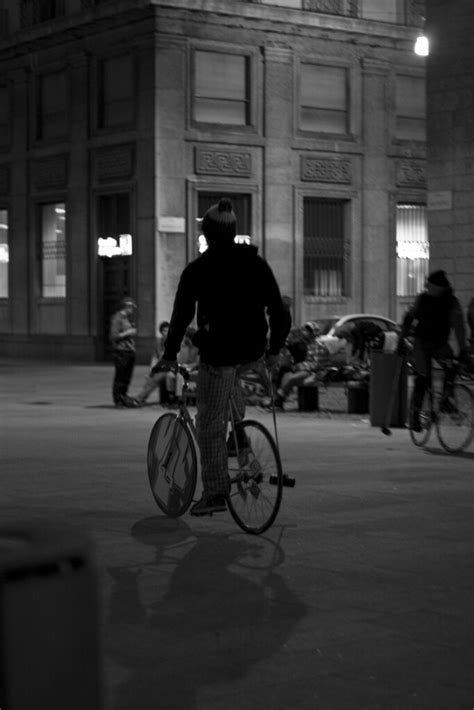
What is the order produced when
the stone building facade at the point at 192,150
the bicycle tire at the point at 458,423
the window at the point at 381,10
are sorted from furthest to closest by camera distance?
the window at the point at 381,10, the stone building facade at the point at 192,150, the bicycle tire at the point at 458,423

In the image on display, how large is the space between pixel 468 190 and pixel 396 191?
645 inches

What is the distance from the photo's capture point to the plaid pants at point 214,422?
919cm

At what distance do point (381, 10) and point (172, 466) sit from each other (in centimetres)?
3356

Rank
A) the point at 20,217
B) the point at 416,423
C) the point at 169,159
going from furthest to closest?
the point at 20,217 → the point at 169,159 → the point at 416,423

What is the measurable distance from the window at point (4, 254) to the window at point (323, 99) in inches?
371

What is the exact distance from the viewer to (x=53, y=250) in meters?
42.0

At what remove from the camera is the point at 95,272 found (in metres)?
40.0

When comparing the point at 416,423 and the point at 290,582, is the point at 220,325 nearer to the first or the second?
the point at 290,582

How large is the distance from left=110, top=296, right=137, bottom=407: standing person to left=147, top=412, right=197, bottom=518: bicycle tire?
11.9 metres

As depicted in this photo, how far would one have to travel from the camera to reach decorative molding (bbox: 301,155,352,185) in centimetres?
4044

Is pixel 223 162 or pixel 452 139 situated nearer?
pixel 452 139

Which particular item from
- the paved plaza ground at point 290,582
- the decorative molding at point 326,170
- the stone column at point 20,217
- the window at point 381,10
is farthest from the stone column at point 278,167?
the paved plaza ground at point 290,582

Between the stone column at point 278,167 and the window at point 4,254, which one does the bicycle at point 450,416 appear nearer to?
the stone column at point 278,167

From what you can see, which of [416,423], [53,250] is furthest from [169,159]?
[416,423]
